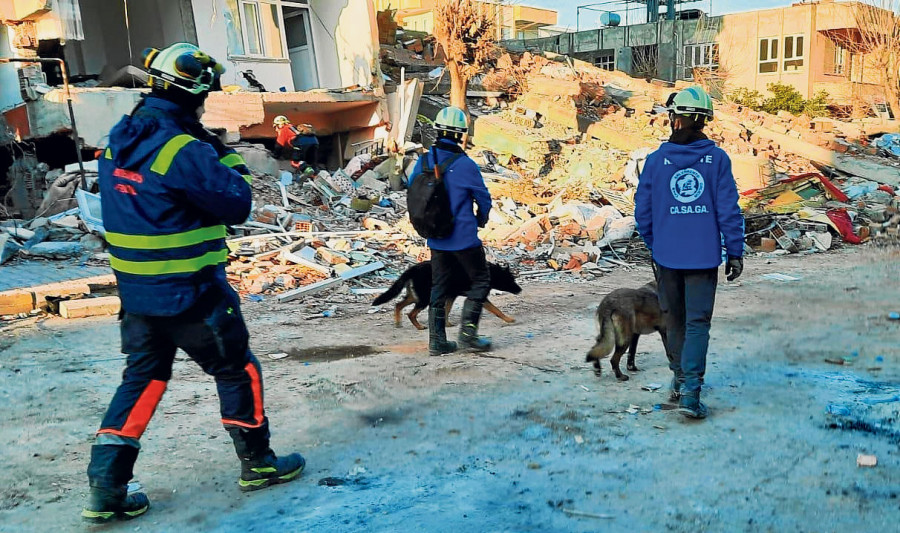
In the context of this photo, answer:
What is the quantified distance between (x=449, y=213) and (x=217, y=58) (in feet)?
36.5

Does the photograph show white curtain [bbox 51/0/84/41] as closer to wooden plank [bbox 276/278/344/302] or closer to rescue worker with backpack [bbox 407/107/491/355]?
wooden plank [bbox 276/278/344/302]

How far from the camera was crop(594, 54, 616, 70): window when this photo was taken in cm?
3712

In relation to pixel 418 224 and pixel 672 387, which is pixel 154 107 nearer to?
pixel 418 224

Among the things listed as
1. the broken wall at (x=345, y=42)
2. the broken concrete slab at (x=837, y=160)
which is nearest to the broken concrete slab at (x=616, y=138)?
the broken concrete slab at (x=837, y=160)

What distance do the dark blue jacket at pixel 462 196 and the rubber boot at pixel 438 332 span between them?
0.51 metres

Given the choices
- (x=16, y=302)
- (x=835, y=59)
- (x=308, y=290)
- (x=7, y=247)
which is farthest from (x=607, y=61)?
(x=16, y=302)

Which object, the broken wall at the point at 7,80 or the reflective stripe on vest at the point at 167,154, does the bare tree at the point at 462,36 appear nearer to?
the broken wall at the point at 7,80

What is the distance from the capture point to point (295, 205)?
12906 millimetres

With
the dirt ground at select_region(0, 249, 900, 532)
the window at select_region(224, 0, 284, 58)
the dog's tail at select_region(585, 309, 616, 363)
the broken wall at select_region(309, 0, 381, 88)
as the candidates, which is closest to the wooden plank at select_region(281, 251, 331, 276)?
the dirt ground at select_region(0, 249, 900, 532)

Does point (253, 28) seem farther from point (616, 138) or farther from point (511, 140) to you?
point (616, 138)

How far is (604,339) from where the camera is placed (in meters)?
4.91

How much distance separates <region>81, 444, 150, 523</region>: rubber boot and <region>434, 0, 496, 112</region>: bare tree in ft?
49.5

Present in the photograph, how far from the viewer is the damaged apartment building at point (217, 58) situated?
40.2ft

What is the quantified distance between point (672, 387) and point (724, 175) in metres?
1.40
